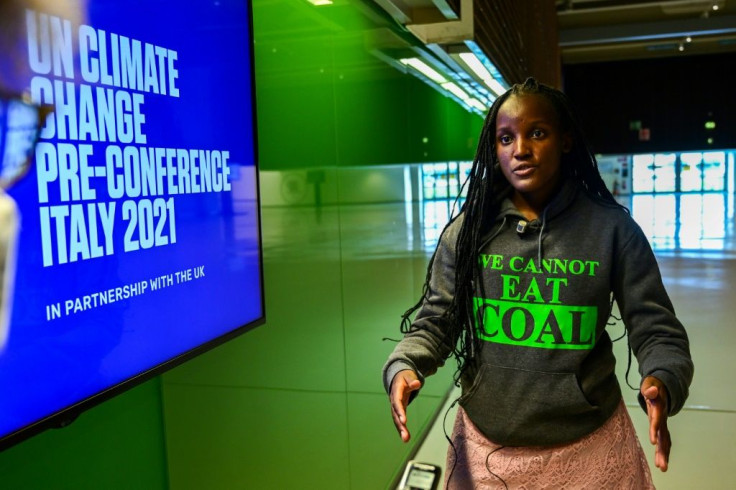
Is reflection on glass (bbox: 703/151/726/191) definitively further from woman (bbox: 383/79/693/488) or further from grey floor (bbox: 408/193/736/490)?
woman (bbox: 383/79/693/488)

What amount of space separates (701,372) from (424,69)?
276 centimetres

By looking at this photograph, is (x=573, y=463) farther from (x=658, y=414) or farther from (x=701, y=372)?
(x=701, y=372)

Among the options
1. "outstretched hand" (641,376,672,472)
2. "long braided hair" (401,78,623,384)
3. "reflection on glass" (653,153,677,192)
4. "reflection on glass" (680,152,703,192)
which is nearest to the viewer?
"outstretched hand" (641,376,672,472)

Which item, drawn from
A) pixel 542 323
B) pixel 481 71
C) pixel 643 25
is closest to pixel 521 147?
pixel 542 323

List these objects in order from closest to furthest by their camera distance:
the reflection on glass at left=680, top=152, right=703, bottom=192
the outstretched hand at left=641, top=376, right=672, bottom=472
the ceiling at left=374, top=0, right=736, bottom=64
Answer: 1. the outstretched hand at left=641, top=376, right=672, bottom=472
2. the ceiling at left=374, top=0, right=736, bottom=64
3. the reflection on glass at left=680, top=152, right=703, bottom=192

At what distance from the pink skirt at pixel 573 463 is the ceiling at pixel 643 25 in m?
11.8

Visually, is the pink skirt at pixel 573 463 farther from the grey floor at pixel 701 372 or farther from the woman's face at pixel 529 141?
the grey floor at pixel 701 372

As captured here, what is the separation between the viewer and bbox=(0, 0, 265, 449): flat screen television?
93 centimetres

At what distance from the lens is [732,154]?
69.8 ft

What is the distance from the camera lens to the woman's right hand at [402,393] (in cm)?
117

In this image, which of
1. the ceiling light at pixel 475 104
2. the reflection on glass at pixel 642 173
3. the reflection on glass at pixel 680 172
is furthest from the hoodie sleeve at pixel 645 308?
the reflection on glass at pixel 642 173

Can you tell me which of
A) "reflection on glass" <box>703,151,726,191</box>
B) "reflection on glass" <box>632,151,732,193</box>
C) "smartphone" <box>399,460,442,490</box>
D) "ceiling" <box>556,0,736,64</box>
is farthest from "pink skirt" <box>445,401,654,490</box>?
"reflection on glass" <box>703,151,726,191</box>

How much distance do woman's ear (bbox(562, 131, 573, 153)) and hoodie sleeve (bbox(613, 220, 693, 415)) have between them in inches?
8.5

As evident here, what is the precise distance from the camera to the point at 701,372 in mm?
4480
